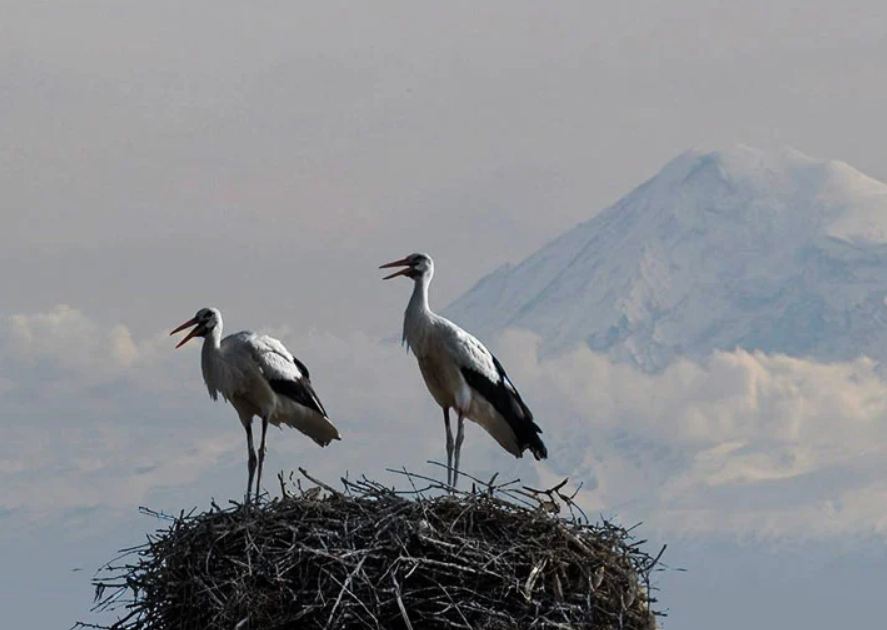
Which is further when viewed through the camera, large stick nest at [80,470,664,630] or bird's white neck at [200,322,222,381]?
bird's white neck at [200,322,222,381]

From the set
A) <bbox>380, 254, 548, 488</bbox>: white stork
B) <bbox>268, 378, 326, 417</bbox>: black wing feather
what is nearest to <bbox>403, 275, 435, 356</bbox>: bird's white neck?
<bbox>380, 254, 548, 488</bbox>: white stork

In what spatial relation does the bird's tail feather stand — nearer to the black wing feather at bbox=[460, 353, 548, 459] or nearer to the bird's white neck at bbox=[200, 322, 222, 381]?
the bird's white neck at bbox=[200, 322, 222, 381]

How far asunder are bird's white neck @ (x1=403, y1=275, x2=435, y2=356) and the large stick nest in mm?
2461

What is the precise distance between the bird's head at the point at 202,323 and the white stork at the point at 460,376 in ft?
4.42

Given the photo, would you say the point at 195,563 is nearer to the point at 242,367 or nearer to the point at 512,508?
the point at 512,508

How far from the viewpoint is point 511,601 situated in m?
13.0

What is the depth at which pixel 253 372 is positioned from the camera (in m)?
16.6

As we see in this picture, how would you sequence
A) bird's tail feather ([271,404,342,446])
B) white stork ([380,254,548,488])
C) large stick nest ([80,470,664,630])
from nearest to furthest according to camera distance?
large stick nest ([80,470,664,630]), white stork ([380,254,548,488]), bird's tail feather ([271,404,342,446])

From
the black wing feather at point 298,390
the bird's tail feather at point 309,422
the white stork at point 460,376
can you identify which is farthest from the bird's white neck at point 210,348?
the white stork at point 460,376

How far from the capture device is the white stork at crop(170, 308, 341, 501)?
16.6 meters

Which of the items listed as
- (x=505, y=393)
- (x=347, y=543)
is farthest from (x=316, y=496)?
(x=505, y=393)

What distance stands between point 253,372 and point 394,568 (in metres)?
3.97

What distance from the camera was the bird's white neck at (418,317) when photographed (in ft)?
52.4

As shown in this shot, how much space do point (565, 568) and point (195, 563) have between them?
7.14 ft
